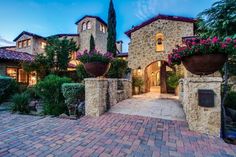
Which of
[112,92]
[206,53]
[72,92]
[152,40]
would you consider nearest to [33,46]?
[152,40]

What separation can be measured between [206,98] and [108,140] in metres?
2.39

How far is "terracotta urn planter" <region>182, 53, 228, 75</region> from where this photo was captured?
263 cm

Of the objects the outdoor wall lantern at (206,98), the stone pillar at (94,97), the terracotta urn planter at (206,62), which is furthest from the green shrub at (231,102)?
the stone pillar at (94,97)

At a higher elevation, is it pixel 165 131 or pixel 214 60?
pixel 214 60

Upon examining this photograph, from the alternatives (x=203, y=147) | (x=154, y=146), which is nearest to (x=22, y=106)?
(x=154, y=146)

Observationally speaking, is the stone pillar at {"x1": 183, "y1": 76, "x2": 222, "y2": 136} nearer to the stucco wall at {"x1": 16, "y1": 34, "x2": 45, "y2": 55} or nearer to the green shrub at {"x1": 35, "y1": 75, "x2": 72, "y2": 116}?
the green shrub at {"x1": 35, "y1": 75, "x2": 72, "y2": 116}

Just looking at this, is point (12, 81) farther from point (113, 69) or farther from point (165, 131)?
point (165, 131)

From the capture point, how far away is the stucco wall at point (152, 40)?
34.6 ft

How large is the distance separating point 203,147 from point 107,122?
7.71 ft

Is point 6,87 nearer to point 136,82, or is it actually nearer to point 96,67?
point 96,67

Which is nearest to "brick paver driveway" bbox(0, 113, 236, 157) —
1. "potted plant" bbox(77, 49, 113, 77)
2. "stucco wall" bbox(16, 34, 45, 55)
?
"potted plant" bbox(77, 49, 113, 77)

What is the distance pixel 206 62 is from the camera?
2.67 meters

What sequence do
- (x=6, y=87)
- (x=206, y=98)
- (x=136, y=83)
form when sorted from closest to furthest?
(x=206, y=98) < (x=6, y=87) < (x=136, y=83)

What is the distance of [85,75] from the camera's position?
7797 mm
